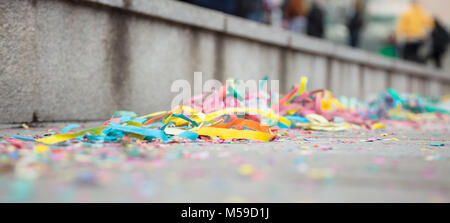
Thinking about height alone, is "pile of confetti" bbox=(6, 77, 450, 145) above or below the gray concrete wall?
below

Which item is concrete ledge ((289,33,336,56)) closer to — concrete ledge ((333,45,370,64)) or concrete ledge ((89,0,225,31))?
concrete ledge ((333,45,370,64))

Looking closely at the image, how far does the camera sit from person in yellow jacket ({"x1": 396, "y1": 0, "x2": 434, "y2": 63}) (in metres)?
10.5

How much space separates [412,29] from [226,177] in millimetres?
10895

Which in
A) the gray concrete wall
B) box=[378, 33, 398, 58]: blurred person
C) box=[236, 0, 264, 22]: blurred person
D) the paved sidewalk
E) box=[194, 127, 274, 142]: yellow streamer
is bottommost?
the paved sidewalk

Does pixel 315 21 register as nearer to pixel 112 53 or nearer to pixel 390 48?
pixel 112 53

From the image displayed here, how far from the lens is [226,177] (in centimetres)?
114

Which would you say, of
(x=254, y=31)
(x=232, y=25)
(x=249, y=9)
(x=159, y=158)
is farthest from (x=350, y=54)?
(x=159, y=158)

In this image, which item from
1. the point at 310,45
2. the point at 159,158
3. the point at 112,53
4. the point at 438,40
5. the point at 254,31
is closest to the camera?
the point at 159,158

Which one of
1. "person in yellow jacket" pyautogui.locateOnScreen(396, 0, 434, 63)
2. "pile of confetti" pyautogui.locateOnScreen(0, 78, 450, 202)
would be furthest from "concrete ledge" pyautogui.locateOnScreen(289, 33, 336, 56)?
"person in yellow jacket" pyautogui.locateOnScreen(396, 0, 434, 63)

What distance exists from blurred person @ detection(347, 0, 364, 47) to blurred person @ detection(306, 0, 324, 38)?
57.1 inches

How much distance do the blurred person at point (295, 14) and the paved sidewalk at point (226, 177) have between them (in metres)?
5.63

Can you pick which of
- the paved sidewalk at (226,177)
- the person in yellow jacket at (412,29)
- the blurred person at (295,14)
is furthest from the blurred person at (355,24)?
the paved sidewalk at (226,177)

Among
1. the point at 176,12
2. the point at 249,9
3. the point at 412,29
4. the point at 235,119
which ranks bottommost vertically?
the point at 235,119

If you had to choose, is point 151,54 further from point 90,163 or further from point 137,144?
point 90,163
